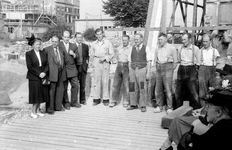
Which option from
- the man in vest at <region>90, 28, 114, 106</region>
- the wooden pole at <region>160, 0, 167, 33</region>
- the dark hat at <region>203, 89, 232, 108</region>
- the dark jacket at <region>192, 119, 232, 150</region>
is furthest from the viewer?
the wooden pole at <region>160, 0, 167, 33</region>

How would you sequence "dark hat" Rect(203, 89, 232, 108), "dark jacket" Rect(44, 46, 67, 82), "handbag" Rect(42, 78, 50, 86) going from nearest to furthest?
1. "dark hat" Rect(203, 89, 232, 108)
2. "handbag" Rect(42, 78, 50, 86)
3. "dark jacket" Rect(44, 46, 67, 82)

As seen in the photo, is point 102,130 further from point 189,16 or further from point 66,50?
point 189,16

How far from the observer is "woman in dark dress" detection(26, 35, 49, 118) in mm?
6617

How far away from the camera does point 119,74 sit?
7.82 meters

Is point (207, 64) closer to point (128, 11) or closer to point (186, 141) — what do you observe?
point (186, 141)

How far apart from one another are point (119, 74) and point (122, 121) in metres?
1.62

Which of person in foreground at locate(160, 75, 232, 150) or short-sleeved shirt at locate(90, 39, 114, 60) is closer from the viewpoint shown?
person in foreground at locate(160, 75, 232, 150)

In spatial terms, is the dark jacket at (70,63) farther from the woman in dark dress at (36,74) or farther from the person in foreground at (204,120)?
the person in foreground at (204,120)

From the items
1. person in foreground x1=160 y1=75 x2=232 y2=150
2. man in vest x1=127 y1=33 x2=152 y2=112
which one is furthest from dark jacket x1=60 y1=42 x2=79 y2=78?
person in foreground x1=160 y1=75 x2=232 y2=150

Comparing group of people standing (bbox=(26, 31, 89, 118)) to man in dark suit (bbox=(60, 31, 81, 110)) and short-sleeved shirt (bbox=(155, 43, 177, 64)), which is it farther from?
short-sleeved shirt (bbox=(155, 43, 177, 64))

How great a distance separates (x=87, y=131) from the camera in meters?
5.85

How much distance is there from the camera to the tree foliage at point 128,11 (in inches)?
1500

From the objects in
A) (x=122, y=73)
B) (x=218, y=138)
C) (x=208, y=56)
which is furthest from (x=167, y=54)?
(x=218, y=138)

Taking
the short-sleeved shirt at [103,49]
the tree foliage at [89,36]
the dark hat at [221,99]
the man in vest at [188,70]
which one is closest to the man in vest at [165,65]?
the man in vest at [188,70]
